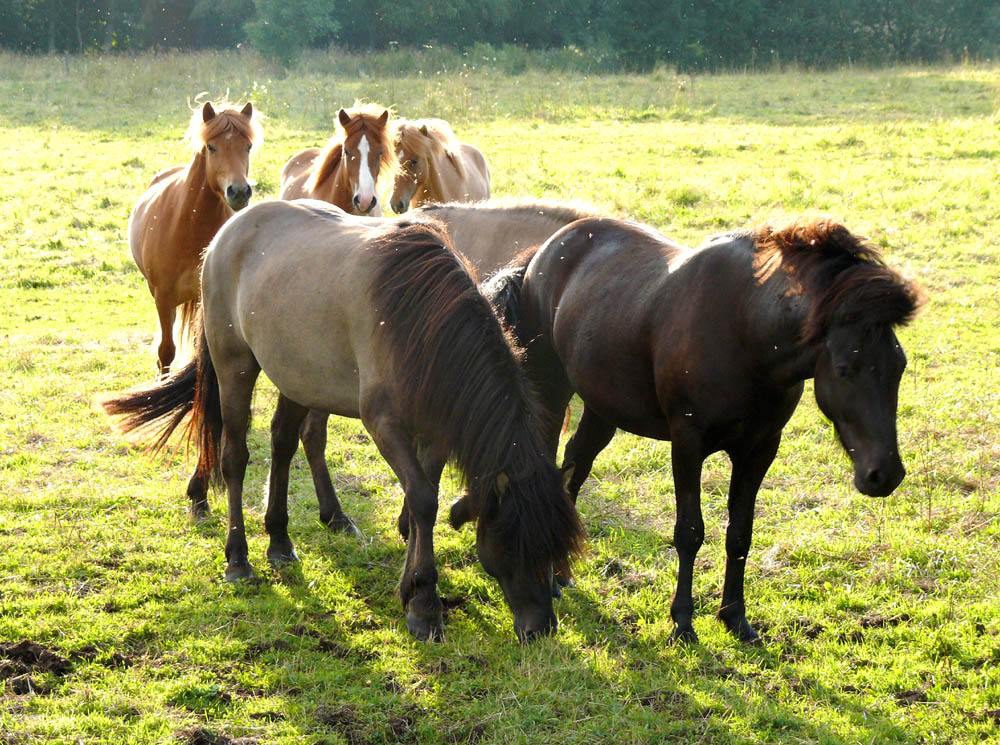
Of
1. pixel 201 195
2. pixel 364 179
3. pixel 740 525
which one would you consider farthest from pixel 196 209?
pixel 740 525

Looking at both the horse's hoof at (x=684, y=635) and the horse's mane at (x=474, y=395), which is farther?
the horse's hoof at (x=684, y=635)

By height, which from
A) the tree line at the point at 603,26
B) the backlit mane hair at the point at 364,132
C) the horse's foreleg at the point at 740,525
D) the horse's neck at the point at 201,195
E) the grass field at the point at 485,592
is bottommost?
the grass field at the point at 485,592

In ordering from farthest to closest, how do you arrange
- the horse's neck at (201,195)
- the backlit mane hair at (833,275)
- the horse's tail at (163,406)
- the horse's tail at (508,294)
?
1. the horse's neck at (201,195)
2. the horse's tail at (163,406)
3. the horse's tail at (508,294)
4. the backlit mane hair at (833,275)

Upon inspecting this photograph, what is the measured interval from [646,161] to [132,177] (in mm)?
7968

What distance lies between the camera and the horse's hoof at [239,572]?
194 inches

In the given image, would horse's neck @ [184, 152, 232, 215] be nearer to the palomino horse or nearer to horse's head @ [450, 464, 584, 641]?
the palomino horse

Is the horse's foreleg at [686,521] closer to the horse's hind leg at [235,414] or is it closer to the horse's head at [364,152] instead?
the horse's hind leg at [235,414]

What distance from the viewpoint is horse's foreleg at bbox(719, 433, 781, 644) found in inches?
163

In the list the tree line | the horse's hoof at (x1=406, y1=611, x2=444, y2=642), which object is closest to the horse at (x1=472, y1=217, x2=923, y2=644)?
the horse's hoof at (x1=406, y1=611, x2=444, y2=642)

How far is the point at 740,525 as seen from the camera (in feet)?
13.9

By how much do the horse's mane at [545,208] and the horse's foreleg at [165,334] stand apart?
2245mm

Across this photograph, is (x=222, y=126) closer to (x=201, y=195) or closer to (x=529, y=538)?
(x=201, y=195)

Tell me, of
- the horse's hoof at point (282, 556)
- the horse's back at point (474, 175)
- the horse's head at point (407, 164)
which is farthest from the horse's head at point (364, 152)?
the horse's hoof at point (282, 556)

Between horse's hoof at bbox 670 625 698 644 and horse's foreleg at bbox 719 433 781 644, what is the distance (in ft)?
0.67
